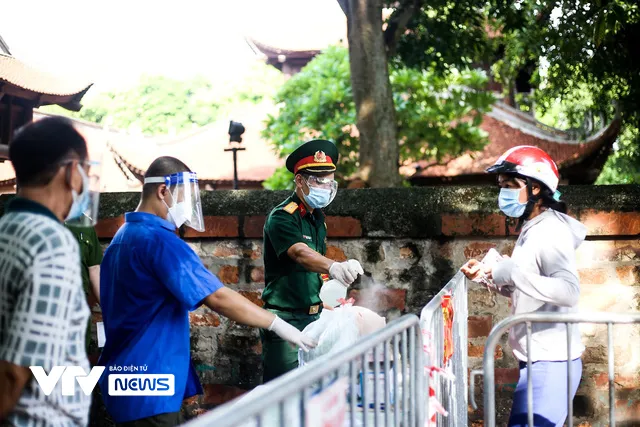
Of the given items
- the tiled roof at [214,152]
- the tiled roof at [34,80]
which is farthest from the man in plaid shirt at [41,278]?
the tiled roof at [214,152]

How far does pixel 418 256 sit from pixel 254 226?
1015 mm

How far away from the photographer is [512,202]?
348 centimetres

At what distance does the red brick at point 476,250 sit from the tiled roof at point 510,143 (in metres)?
13.7

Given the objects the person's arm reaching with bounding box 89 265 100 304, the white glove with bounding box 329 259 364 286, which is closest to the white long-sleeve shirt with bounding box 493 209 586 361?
the white glove with bounding box 329 259 364 286

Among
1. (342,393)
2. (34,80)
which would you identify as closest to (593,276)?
(342,393)

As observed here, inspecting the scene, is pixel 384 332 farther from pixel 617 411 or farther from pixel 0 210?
pixel 0 210

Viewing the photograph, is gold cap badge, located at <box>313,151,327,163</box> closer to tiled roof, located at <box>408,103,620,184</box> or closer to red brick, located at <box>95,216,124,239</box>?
red brick, located at <box>95,216,124,239</box>

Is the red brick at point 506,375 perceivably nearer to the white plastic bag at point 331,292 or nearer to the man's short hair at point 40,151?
the white plastic bag at point 331,292

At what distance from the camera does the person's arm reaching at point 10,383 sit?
1.87m

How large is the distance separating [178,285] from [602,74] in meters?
11.2

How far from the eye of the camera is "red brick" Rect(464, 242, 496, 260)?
4602 millimetres

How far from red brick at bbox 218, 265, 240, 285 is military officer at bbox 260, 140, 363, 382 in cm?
94

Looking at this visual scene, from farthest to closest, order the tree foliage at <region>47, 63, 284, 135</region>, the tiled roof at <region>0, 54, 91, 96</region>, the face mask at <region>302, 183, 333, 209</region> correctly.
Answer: the tree foliage at <region>47, 63, 284, 135</region> < the tiled roof at <region>0, 54, 91, 96</region> < the face mask at <region>302, 183, 333, 209</region>

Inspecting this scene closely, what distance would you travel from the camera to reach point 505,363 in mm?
4645
